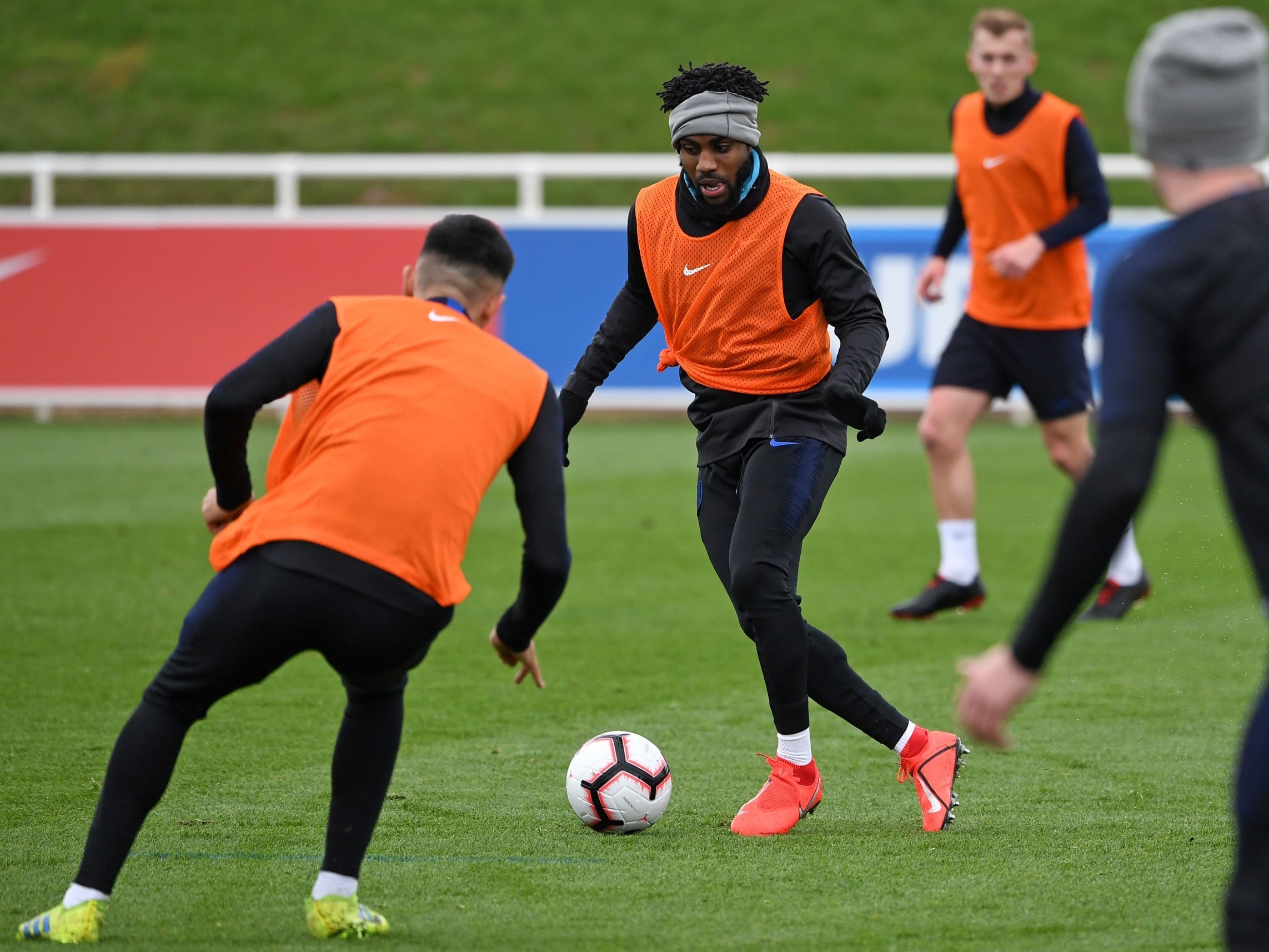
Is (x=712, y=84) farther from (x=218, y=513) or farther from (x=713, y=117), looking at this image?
(x=218, y=513)

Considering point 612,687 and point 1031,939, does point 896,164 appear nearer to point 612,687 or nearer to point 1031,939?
point 612,687

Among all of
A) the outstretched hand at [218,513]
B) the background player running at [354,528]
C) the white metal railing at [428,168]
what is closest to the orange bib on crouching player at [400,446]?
the background player running at [354,528]

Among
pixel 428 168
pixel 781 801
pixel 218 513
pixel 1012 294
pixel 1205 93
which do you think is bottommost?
pixel 428 168

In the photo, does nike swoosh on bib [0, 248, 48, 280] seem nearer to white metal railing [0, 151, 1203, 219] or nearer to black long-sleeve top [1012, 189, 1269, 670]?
white metal railing [0, 151, 1203, 219]

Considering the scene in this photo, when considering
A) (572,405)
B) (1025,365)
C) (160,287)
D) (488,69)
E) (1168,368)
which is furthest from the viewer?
(488,69)

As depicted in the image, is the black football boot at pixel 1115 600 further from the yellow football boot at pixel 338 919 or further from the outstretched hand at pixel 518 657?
the yellow football boot at pixel 338 919

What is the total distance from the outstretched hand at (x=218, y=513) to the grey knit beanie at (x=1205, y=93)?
203 cm

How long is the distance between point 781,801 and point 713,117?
1.83 metres

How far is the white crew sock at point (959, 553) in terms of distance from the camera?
313 inches

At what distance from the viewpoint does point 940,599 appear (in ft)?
26.0

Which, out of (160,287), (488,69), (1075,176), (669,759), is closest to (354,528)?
(669,759)

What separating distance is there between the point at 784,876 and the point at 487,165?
12341 mm

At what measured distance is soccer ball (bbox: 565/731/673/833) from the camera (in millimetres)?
4488

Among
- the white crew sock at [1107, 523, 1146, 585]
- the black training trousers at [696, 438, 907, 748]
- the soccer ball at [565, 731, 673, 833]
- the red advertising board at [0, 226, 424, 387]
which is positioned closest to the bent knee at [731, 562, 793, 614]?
the black training trousers at [696, 438, 907, 748]
